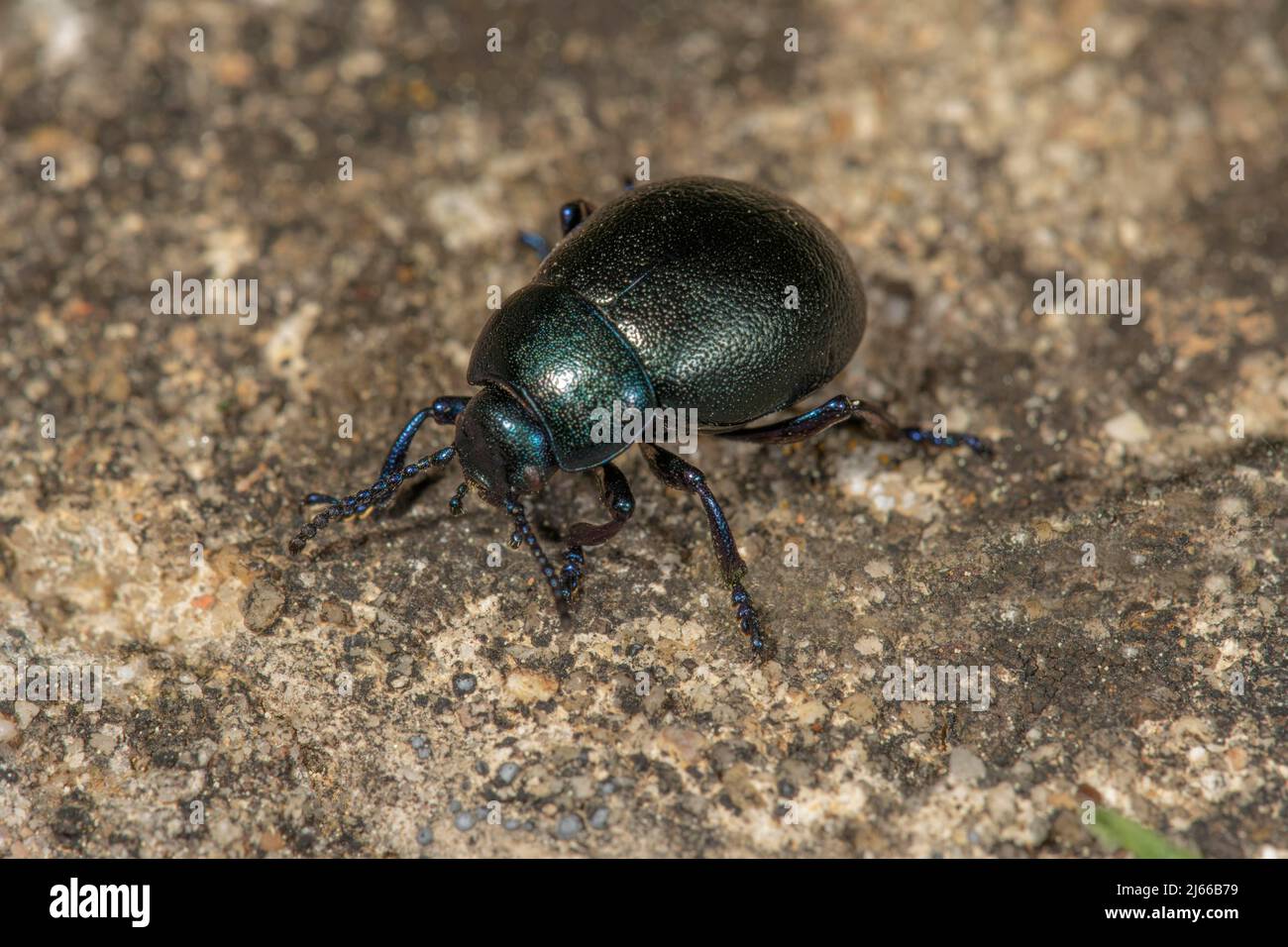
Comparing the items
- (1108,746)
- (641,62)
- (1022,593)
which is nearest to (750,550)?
(1022,593)

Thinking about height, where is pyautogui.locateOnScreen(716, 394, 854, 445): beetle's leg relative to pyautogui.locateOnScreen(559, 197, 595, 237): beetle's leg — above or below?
below

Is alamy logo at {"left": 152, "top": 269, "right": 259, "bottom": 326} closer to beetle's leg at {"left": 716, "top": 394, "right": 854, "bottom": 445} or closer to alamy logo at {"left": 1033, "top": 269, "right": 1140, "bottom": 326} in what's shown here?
beetle's leg at {"left": 716, "top": 394, "right": 854, "bottom": 445}

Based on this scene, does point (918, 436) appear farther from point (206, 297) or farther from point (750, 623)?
point (206, 297)

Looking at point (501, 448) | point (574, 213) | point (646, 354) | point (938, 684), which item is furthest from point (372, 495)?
point (938, 684)

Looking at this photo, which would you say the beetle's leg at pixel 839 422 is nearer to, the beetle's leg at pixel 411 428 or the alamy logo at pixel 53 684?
the beetle's leg at pixel 411 428

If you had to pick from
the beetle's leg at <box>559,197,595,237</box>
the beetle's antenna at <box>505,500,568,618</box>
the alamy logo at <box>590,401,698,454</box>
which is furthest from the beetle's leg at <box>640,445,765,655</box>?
the beetle's leg at <box>559,197,595,237</box>
